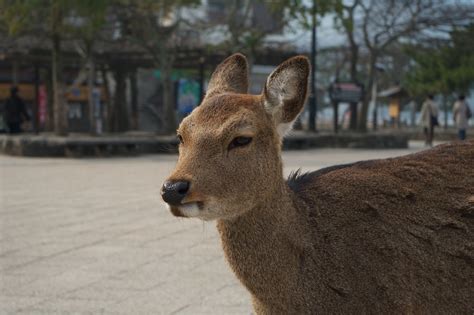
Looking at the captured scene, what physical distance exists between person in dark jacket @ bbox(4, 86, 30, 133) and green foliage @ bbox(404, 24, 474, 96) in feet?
48.4

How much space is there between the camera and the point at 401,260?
304 cm

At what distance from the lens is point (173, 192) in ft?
8.73

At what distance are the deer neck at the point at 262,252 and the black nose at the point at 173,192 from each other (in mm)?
403

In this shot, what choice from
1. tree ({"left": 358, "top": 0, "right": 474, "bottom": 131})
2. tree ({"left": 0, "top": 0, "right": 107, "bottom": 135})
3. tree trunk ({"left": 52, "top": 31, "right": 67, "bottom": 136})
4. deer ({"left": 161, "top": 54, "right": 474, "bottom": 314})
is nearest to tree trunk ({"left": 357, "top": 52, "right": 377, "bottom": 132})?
tree ({"left": 358, "top": 0, "right": 474, "bottom": 131})

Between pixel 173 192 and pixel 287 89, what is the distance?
736 mm

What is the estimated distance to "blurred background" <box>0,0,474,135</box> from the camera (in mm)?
20312

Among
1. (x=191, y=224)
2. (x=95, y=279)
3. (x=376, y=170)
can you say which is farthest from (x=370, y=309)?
(x=191, y=224)

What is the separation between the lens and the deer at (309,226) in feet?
9.64

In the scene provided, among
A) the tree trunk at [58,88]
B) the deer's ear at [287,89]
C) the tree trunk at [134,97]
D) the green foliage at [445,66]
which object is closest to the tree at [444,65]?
the green foliage at [445,66]

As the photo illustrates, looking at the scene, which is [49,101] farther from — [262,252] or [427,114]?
[262,252]

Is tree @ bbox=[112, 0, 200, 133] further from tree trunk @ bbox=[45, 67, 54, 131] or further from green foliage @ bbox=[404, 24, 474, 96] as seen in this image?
green foliage @ bbox=[404, 24, 474, 96]

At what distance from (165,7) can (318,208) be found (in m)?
18.5

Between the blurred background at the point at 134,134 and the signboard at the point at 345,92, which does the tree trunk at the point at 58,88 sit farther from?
the signboard at the point at 345,92

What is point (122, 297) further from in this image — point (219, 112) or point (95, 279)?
point (219, 112)
